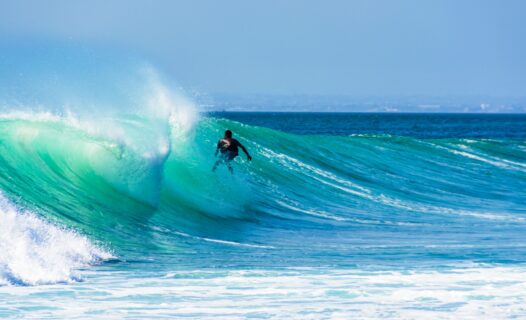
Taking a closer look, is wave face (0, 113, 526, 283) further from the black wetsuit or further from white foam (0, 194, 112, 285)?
the black wetsuit

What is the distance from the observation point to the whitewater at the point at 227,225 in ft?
24.1

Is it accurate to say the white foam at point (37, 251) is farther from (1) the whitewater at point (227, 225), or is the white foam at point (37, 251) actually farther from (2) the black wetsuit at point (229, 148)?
(2) the black wetsuit at point (229, 148)

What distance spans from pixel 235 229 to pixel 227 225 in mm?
292

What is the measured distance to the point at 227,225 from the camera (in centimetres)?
1279

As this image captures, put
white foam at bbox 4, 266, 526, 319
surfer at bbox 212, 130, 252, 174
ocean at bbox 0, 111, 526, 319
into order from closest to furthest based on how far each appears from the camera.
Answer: white foam at bbox 4, 266, 526, 319, ocean at bbox 0, 111, 526, 319, surfer at bbox 212, 130, 252, 174

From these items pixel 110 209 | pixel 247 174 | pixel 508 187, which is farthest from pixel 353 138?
pixel 110 209

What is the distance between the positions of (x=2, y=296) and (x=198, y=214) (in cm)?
606

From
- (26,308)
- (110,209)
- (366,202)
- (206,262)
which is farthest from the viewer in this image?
(366,202)

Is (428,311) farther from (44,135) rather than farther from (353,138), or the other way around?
(353,138)

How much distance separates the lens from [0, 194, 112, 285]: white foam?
7.93m

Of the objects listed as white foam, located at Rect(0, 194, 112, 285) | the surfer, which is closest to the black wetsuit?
the surfer

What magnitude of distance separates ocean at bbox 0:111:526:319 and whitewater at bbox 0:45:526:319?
1.1 inches

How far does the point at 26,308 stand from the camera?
6.95 metres

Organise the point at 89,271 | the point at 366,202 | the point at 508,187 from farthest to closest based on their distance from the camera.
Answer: the point at 508,187, the point at 366,202, the point at 89,271
